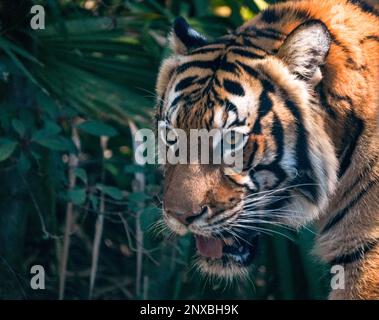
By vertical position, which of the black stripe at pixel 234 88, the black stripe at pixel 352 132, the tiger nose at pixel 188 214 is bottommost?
the tiger nose at pixel 188 214

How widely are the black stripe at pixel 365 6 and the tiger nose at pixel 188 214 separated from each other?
1.08 metres

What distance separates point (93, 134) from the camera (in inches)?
170

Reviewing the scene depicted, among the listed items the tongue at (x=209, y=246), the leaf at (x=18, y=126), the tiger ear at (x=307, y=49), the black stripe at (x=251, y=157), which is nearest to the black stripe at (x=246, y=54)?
the tiger ear at (x=307, y=49)

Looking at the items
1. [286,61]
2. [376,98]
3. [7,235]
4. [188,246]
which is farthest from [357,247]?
[7,235]

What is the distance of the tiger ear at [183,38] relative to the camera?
11.4 feet

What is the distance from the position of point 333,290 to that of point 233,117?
87cm

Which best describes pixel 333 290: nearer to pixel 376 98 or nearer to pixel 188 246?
pixel 376 98

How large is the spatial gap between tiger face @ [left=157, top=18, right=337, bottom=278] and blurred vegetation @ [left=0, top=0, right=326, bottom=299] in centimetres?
84

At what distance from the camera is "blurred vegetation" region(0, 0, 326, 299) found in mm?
4102

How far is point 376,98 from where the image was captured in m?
3.20

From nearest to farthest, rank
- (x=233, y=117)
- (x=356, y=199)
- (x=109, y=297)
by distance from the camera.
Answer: (x=233, y=117), (x=356, y=199), (x=109, y=297)

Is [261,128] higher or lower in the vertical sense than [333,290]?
higher

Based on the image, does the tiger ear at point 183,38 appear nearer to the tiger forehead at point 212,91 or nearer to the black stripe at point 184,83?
the tiger forehead at point 212,91

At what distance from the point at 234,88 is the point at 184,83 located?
0.24 m
